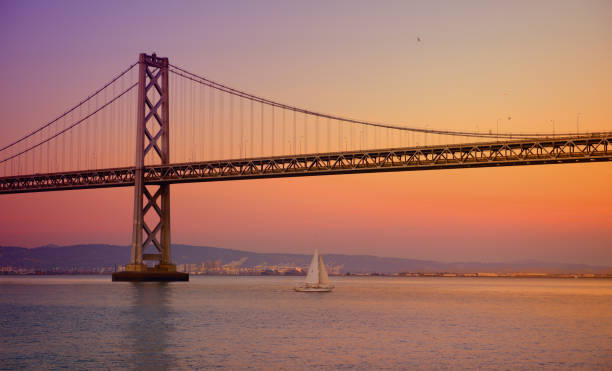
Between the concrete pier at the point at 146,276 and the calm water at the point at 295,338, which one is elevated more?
the concrete pier at the point at 146,276

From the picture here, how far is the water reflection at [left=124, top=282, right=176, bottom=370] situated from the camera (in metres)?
23.5

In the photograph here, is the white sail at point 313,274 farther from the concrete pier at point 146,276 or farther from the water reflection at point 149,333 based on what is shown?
the water reflection at point 149,333

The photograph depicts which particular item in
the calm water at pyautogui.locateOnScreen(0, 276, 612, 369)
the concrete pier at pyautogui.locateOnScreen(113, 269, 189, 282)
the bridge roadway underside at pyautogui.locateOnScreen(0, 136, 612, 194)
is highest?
the bridge roadway underside at pyautogui.locateOnScreen(0, 136, 612, 194)

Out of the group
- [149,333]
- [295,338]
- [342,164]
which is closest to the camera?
[295,338]

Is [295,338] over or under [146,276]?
under

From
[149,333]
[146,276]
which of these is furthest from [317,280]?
[149,333]

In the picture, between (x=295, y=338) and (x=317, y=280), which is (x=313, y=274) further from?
(x=295, y=338)

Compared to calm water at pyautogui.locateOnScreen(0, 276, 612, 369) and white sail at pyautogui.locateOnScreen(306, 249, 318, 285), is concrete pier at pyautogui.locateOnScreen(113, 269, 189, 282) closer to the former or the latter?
white sail at pyautogui.locateOnScreen(306, 249, 318, 285)

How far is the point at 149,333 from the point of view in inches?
1227

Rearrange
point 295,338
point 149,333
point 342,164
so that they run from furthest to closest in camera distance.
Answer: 1. point 342,164
2. point 149,333
3. point 295,338

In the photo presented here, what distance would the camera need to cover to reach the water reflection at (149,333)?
23.5 m

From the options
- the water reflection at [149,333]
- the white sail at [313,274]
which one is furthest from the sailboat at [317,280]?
the water reflection at [149,333]

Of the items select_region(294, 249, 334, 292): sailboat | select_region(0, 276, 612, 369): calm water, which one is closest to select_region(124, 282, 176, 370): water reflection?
A: select_region(0, 276, 612, 369): calm water

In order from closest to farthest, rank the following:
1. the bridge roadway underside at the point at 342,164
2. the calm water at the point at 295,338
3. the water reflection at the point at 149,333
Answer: the water reflection at the point at 149,333 → the calm water at the point at 295,338 → the bridge roadway underside at the point at 342,164
